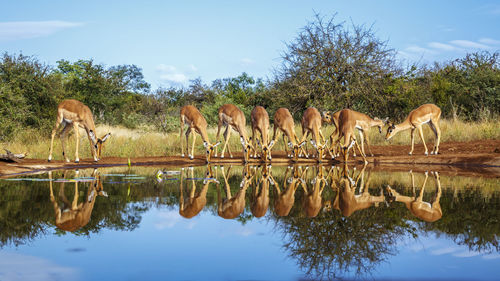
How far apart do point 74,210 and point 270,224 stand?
299 cm

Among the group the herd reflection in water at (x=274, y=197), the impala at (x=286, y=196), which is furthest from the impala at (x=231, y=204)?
the impala at (x=286, y=196)

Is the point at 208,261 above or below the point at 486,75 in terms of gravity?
below

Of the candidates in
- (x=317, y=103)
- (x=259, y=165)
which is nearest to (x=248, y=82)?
(x=317, y=103)

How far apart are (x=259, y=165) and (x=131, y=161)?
440 centimetres

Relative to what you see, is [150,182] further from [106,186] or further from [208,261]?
[208,261]

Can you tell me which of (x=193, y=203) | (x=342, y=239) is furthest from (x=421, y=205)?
(x=193, y=203)

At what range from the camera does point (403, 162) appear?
16.4 meters

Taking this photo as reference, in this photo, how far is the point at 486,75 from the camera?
83.0ft

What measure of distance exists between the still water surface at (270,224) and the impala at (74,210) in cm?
2

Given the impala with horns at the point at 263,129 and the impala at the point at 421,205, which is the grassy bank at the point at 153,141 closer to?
the impala with horns at the point at 263,129

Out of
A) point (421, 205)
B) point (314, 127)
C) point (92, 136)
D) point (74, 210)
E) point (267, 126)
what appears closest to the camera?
point (74, 210)

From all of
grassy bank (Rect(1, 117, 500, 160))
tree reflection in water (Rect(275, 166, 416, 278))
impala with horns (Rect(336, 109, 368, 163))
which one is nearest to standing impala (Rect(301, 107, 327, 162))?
impala with horns (Rect(336, 109, 368, 163))

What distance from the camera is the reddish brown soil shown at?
13741 mm

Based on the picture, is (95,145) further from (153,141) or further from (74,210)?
(74,210)
